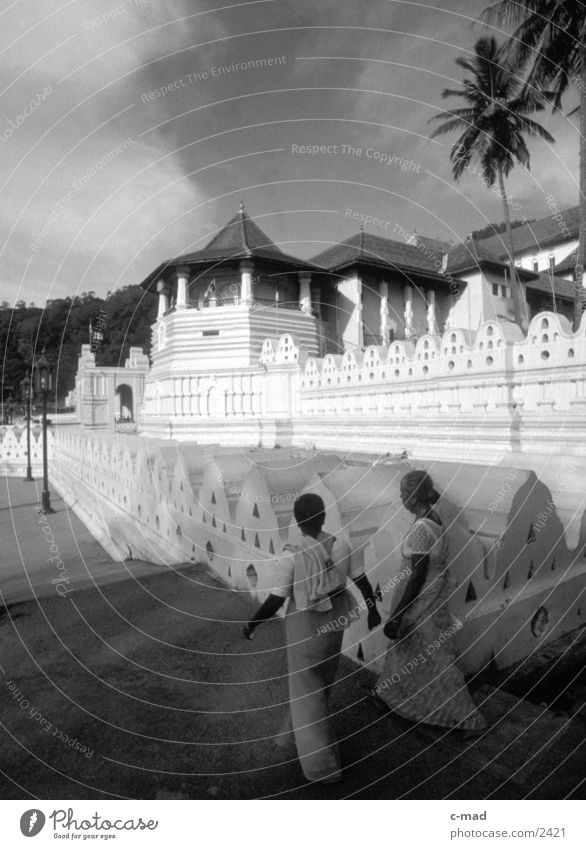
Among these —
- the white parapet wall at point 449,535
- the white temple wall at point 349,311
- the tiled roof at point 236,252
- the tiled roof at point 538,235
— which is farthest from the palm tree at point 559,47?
the tiled roof at point 538,235

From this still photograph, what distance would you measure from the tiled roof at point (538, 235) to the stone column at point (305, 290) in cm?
1292

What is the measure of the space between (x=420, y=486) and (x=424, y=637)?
0.89m

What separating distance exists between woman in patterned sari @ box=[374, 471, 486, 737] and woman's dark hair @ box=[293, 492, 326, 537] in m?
0.64

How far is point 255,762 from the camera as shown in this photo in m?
2.48

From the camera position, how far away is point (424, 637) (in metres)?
2.84

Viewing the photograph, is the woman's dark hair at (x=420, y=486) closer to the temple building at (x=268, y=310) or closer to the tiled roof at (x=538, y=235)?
the temple building at (x=268, y=310)

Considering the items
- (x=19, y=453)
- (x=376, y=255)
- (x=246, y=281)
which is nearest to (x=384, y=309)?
(x=376, y=255)

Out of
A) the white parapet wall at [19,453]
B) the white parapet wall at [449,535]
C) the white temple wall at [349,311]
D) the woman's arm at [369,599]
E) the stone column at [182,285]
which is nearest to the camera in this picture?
the woman's arm at [369,599]

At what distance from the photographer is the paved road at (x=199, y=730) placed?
7.91ft

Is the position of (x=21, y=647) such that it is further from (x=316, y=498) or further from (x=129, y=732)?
(x=316, y=498)

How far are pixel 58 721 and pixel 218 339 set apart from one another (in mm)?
17081

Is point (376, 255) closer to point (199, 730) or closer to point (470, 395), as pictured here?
point (470, 395)

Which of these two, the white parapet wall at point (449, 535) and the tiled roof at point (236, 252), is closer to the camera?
the white parapet wall at point (449, 535)
